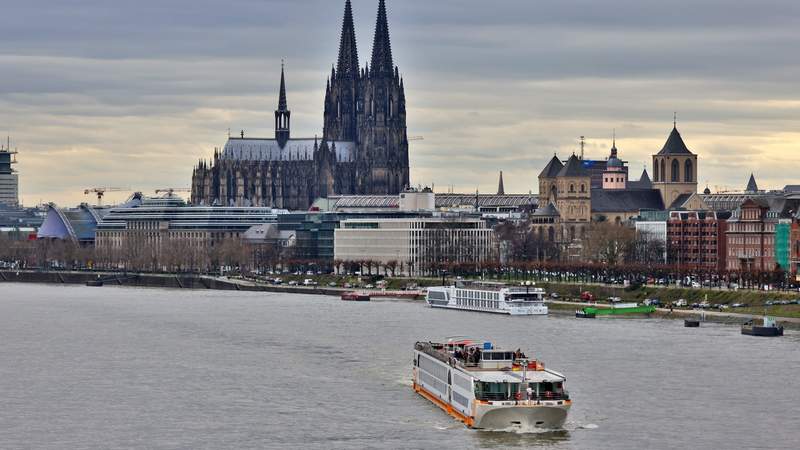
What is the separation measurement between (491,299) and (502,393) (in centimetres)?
8032

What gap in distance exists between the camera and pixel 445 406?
82812mm

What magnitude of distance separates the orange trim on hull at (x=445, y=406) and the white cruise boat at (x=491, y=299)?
61705 mm

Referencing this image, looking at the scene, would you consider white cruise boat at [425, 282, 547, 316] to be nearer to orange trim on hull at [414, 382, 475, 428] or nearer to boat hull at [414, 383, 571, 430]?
orange trim on hull at [414, 382, 475, 428]

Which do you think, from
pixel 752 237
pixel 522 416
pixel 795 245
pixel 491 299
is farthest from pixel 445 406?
pixel 752 237

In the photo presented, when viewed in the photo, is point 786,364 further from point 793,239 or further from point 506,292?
point 793,239

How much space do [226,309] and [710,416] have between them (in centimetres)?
8563

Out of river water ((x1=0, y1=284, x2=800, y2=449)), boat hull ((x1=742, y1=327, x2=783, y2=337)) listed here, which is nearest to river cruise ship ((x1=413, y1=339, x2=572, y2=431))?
river water ((x1=0, y1=284, x2=800, y2=449))

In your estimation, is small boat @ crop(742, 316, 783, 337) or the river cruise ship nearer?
the river cruise ship

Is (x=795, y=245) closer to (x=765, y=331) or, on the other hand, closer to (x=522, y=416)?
(x=765, y=331)

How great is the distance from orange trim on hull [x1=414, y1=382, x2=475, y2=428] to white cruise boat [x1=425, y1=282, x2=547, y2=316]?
61.7 m

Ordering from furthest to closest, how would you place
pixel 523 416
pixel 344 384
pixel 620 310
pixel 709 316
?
pixel 620 310 < pixel 709 316 < pixel 344 384 < pixel 523 416

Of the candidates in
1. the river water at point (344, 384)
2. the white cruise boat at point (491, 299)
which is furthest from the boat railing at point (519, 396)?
the white cruise boat at point (491, 299)

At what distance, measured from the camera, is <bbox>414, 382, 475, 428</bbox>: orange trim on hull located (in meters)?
78.4

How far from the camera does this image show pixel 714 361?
103m
